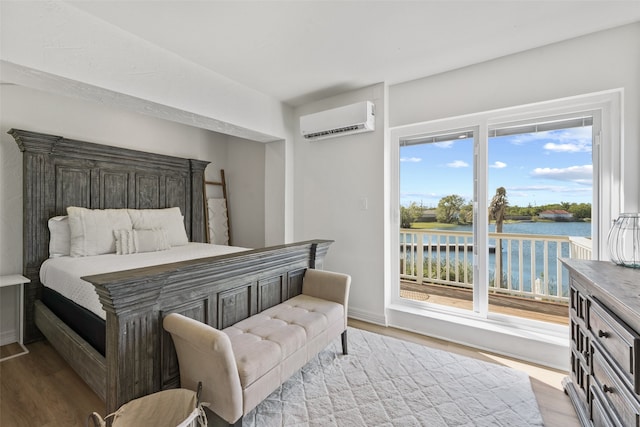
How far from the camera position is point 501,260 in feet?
8.97

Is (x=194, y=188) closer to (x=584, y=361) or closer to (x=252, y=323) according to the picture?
(x=252, y=323)

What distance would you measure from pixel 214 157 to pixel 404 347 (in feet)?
11.9

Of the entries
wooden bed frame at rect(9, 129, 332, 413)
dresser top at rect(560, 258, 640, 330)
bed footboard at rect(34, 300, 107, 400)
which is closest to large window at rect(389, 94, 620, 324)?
dresser top at rect(560, 258, 640, 330)

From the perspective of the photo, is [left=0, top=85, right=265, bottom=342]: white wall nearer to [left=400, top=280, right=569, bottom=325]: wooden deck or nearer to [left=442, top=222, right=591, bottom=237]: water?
[left=400, top=280, right=569, bottom=325]: wooden deck

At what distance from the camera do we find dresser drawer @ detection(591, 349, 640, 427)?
3.38 feet

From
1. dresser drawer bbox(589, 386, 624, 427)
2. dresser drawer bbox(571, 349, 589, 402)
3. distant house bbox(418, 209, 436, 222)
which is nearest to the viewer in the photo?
dresser drawer bbox(589, 386, 624, 427)

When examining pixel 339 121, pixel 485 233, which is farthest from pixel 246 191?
pixel 485 233

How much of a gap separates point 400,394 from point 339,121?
245 cm

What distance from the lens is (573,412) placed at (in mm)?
1704

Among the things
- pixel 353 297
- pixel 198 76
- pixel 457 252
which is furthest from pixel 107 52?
pixel 457 252

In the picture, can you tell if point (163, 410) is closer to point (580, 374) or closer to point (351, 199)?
point (580, 374)

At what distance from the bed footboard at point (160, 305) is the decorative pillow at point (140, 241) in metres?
1.55

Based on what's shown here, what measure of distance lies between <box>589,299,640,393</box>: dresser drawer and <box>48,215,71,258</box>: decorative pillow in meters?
3.85

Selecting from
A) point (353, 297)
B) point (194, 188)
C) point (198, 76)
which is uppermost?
point (198, 76)
